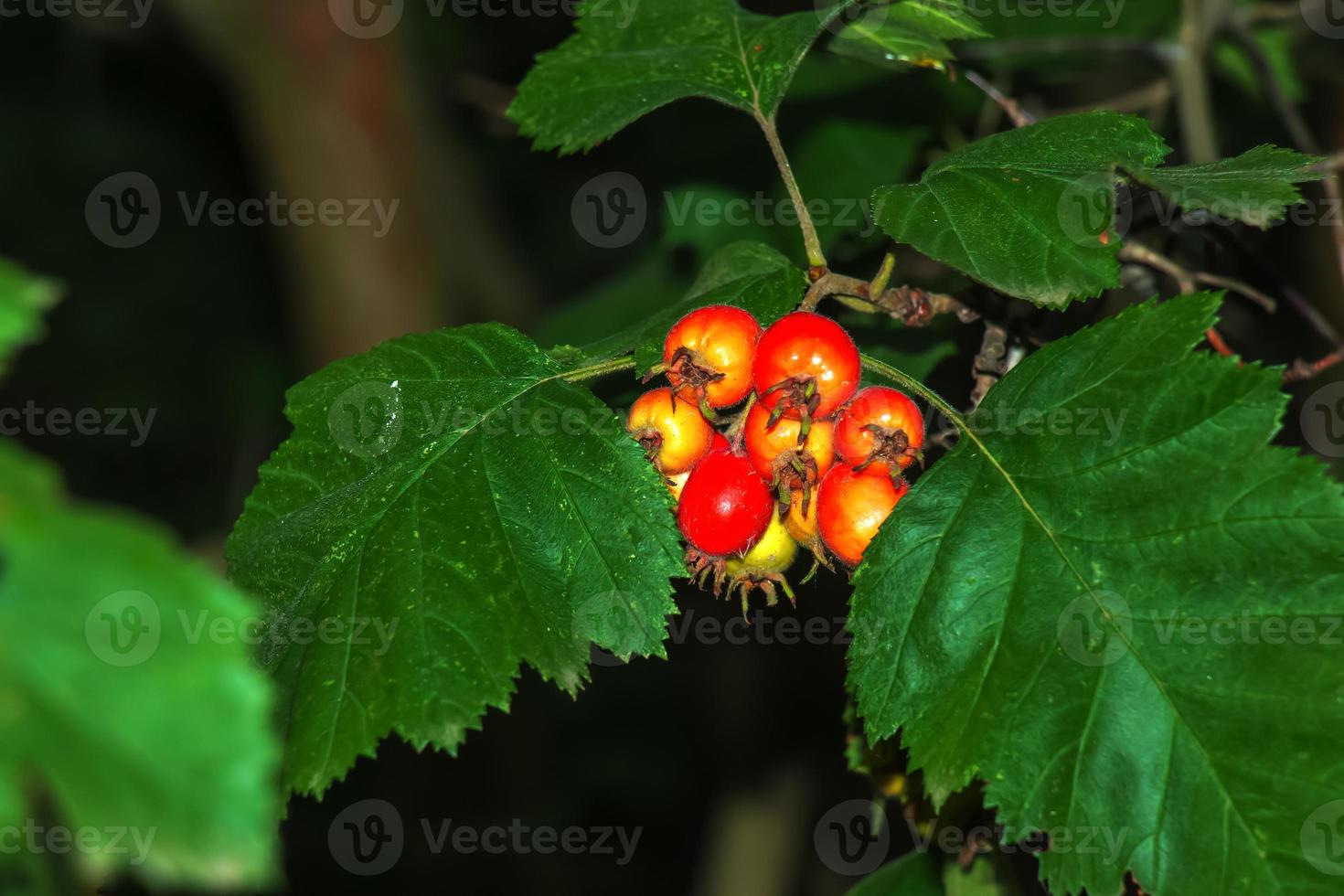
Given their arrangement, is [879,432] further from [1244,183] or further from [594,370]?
[1244,183]

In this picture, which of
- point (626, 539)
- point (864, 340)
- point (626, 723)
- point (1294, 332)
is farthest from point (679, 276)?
point (626, 723)

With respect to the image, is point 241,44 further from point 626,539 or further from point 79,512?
point 79,512

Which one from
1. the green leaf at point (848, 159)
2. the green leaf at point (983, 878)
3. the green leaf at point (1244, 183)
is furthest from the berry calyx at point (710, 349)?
the green leaf at point (848, 159)

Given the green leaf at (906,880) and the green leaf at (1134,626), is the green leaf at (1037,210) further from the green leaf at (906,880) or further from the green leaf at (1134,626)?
the green leaf at (906,880)

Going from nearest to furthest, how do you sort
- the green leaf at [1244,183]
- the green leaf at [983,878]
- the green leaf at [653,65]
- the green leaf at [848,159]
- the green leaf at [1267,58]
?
the green leaf at [1244,183]
the green leaf at [653,65]
the green leaf at [983,878]
the green leaf at [848,159]
the green leaf at [1267,58]

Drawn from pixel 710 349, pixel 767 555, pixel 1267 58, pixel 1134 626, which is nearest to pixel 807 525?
pixel 767 555

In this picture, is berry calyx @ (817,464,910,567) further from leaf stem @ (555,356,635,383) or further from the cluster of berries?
leaf stem @ (555,356,635,383)
